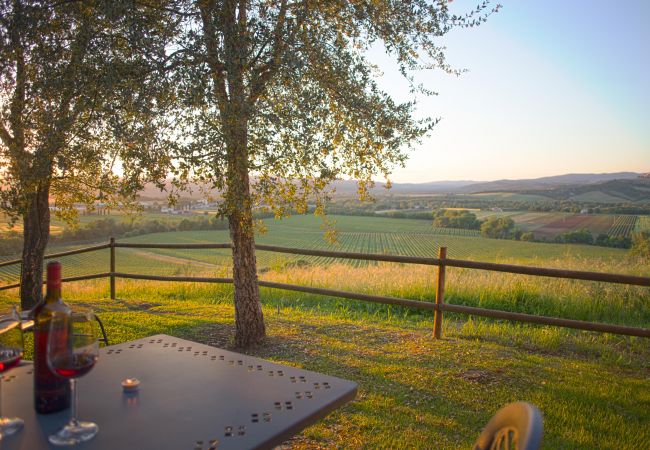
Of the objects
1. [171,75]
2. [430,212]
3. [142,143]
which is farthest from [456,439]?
[430,212]

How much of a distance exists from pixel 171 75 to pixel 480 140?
50.1ft

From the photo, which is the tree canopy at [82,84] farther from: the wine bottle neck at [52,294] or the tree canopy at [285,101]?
the wine bottle neck at [52,294]

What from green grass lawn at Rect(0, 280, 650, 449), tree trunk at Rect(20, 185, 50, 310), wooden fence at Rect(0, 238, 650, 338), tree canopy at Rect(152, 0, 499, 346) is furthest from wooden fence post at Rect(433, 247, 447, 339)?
tree trunk at Rect(20, 185, 50, 310)

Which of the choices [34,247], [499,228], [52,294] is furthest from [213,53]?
[499,228]

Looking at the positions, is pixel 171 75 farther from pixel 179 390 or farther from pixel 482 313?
pixel 482 313

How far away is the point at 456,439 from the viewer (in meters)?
3.56

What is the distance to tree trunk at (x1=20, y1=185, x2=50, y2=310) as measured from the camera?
786 centimetres

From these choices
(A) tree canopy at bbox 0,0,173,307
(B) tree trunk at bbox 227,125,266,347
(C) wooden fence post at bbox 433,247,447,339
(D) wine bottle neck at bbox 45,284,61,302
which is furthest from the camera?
(C) wooden fence post at bbox 433,247,447,339

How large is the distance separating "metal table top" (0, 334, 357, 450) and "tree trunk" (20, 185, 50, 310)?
6629mm

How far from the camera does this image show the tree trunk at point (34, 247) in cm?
786

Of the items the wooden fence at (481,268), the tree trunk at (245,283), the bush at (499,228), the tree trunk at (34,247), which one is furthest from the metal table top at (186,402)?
the bush at (499,228)

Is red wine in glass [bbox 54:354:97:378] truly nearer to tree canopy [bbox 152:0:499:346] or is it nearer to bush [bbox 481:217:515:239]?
tree canopy [bbox 152:0:499:346]

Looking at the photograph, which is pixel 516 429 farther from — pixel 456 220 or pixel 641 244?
pixel 456 220

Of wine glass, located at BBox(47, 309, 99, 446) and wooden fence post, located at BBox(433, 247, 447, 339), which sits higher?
wine glass, located at BBox(47, 309, 99, 446)
